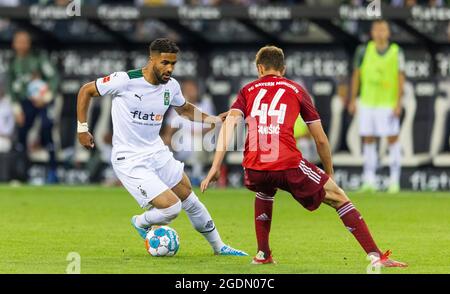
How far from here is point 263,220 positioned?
1127cm

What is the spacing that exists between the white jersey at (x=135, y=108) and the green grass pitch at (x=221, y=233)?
1.07 metres

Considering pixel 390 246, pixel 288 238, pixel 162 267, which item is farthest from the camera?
pixel 288 238

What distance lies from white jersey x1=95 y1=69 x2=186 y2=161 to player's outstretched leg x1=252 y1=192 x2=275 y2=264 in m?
1.51

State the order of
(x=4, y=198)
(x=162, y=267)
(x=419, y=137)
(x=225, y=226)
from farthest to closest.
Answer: (x=419, y=137), (x=4, y=198), (x=225, y=226), (x=162, y=267)

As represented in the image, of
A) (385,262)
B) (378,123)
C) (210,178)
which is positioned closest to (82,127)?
(210,178)

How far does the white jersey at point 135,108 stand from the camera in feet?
39.7

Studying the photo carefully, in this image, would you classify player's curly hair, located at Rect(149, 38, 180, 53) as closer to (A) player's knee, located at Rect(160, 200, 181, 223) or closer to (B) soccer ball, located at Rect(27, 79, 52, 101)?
(A) player's knee, located at Rect(160, 200, 181, 223)

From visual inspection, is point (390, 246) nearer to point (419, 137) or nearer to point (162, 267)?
point (162, 267)

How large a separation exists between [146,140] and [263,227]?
1.70 metres

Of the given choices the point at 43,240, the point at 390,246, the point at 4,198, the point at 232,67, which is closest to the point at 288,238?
the point at 390,246

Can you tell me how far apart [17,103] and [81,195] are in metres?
4.09

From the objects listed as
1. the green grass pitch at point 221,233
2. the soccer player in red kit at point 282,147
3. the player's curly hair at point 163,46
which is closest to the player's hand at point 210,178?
the soccer player in red kit at point 282,147

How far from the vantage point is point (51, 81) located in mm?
24281

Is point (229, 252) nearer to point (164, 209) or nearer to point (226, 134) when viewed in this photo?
point (164, 209)
